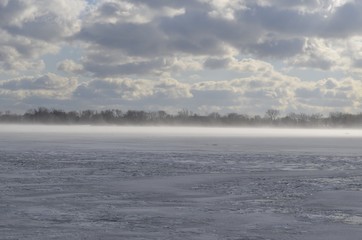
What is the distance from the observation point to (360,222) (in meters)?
10.8

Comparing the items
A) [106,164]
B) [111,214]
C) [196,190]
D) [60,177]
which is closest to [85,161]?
[106,164]

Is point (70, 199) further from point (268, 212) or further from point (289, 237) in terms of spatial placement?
point (289, 237)

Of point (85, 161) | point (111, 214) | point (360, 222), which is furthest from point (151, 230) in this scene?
point (85, 161)

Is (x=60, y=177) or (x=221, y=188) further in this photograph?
(x=60, y=177)

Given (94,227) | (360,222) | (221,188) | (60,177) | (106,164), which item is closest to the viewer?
(94,227)

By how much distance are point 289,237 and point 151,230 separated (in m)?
2.32

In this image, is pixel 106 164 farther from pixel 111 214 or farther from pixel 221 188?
pixel 111 214

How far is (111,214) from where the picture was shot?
37.6 feet

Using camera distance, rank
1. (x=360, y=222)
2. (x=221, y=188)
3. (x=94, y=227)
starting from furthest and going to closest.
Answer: (x=221, y=188) < (x=360, y=222) < (x=94, y=227)

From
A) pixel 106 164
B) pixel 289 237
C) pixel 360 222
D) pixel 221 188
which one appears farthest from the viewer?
pixel 106 164

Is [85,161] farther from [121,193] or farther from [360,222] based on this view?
[360,222]

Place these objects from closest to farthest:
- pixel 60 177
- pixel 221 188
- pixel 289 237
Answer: pixel 289 237
pixel 221 188
pixel 60 177

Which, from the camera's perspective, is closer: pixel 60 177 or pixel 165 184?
pixel 165 184

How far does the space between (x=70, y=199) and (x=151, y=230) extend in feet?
13.8
